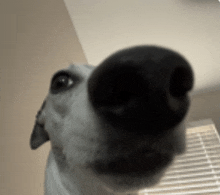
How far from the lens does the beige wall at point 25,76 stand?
0.45 meters

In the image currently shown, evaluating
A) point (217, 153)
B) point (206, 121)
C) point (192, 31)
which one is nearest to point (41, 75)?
point (192, 31)

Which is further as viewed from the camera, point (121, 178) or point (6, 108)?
point (6, 108)

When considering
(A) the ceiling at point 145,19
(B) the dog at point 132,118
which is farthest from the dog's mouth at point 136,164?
(A) the ceiling at point 145,19

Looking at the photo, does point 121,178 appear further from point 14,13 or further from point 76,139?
point 14,13

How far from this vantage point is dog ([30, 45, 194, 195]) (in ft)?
0.53

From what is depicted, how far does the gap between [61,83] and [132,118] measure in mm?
203

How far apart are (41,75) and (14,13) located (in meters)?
0.19

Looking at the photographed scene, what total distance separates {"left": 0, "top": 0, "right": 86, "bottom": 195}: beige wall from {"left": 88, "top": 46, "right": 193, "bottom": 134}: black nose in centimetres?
38

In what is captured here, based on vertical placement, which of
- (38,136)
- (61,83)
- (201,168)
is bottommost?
(201,168)

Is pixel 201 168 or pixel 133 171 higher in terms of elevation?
pixel 133 171

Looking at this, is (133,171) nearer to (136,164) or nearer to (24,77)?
(136,164)

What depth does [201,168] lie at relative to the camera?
6.54 feet

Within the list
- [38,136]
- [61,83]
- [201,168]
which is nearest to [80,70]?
[61,83]

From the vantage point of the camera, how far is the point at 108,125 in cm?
19
